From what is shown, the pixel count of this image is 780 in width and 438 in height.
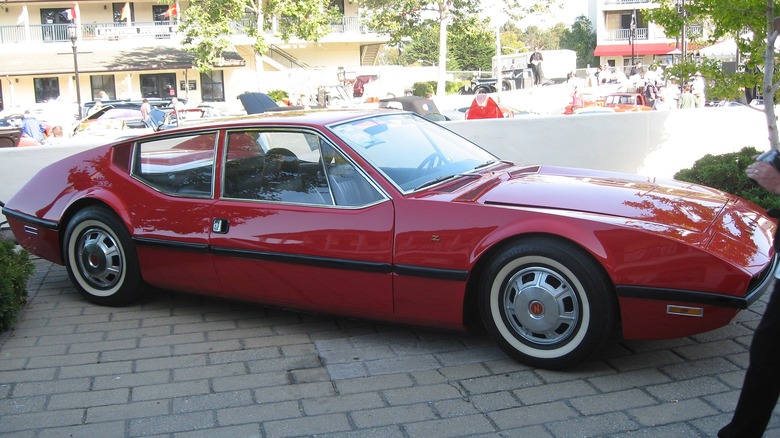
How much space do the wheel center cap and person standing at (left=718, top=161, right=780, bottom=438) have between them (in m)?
1.12

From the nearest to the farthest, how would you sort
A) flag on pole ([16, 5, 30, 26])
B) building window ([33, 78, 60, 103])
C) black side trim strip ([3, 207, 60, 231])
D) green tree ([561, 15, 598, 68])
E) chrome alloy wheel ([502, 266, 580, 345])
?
chrome alloy wheel ([502, 266, 580, 345])
black side trim strip ([3, 207, 60, 231])
building window ([33, 78, 60, 103])
flag on pole ([16, 5, 30, 26])
green tree ([561, 15, 598, 68])

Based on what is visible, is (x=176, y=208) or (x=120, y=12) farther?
(x=120, y=12)

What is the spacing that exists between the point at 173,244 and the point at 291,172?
951 mm

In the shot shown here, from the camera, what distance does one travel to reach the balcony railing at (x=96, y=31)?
43781mm

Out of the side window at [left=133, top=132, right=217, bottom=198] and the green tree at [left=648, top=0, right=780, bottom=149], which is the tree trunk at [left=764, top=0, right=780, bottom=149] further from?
the side window at [left=133, top=132, right=217, bottom=198]

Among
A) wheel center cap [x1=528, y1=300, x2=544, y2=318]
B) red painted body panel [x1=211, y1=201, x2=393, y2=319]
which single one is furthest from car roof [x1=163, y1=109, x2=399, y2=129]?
wheel center cap [x1=528, y1=300, x2=544, y2=318]

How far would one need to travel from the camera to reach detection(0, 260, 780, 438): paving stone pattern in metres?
3.41

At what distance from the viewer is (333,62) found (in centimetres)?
4781

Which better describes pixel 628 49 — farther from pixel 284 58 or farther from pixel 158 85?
pixel 158 85

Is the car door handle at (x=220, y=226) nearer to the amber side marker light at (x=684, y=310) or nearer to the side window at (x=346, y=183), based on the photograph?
the side window at (x=346, y=183)

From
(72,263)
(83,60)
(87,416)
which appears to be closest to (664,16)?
(72,263)

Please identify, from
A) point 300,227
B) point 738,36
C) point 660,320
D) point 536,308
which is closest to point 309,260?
point 300,227

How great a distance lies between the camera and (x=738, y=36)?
8023 millimetres

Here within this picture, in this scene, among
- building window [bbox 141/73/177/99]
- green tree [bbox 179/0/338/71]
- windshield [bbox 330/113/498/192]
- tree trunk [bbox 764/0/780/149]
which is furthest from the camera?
building window [bbox 141/73/177/99]
